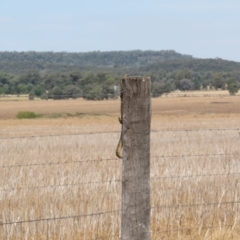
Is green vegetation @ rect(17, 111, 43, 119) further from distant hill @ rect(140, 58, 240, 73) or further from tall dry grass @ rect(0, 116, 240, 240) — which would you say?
distant hill @ rect(140, 58, 240, 73)

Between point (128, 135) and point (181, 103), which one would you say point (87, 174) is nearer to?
point (128, 135)

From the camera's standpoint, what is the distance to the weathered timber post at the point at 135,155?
189 inches

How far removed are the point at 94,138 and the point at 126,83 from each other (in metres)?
15.3

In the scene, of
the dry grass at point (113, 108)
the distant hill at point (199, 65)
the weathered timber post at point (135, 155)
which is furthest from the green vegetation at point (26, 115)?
the distant hill at point (199, 65)

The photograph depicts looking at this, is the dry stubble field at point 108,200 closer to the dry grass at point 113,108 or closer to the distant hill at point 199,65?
the dry grass at point 113,108

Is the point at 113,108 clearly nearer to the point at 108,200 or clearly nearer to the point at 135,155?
the point at 108,200

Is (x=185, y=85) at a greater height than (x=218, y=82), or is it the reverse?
(x=218, y=82)

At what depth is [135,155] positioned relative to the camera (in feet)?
15.9

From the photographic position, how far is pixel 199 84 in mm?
97312

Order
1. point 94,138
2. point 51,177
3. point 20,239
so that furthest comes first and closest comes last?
point 94,138, point 51,177, point 20,239

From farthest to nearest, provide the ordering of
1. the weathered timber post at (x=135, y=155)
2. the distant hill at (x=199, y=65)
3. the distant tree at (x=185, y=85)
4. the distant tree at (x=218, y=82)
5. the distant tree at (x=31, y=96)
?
the distant hill at (x=199, y=65) < the distant tree at (x=218, y=82) < the distant tree at (x=185, y=85) < the distant tree at (x=31, y=96) < the weathered timber post at (x=135, y=155)

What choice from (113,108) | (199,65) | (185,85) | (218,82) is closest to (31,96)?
(113,108)

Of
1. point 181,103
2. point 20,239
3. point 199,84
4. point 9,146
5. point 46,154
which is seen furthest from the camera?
point 199,84

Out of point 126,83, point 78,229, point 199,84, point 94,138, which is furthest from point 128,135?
point 199,84
